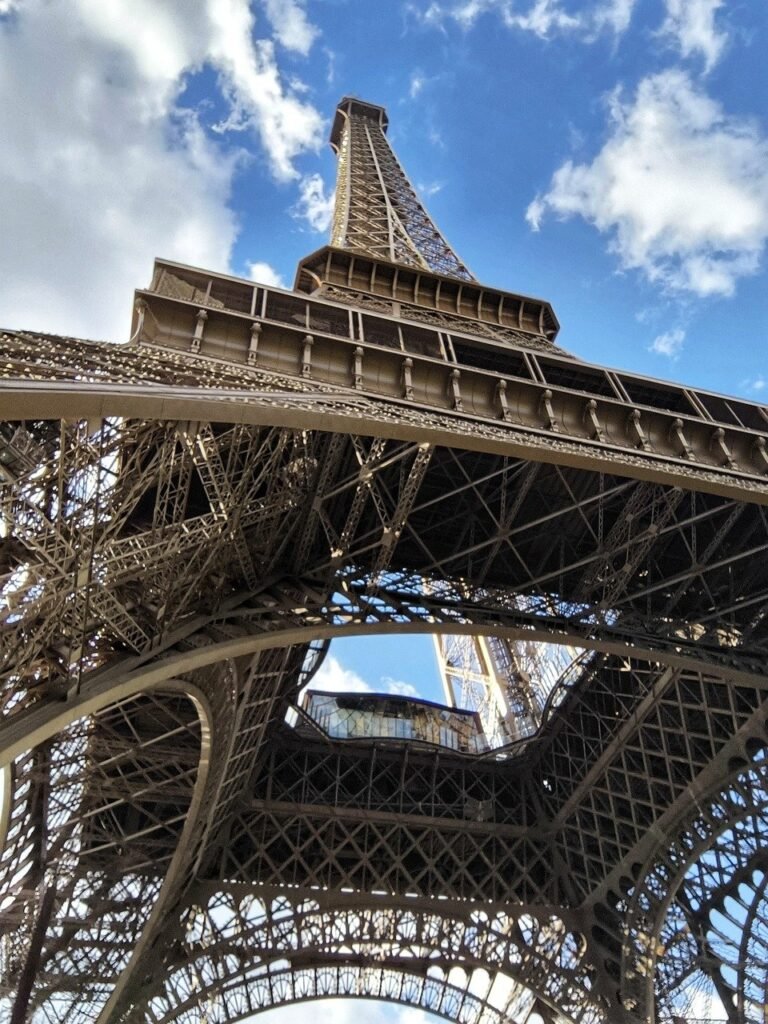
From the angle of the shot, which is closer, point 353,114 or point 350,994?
point 350,994

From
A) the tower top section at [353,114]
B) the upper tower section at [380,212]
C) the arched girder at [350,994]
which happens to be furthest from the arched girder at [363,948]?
the tower top section at [353,114]

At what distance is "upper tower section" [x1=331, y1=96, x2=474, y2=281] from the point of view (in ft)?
102

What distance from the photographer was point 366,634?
1448cm

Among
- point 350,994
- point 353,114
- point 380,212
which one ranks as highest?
point 353,114

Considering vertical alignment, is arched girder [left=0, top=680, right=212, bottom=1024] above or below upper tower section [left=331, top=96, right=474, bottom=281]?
below

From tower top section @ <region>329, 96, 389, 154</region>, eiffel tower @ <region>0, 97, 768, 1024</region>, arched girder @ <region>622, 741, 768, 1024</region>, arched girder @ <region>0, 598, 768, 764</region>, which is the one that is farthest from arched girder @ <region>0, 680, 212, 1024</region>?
tower top section @ <region>329, 96, 389, 154</region>

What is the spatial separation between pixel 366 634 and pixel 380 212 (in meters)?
29.2

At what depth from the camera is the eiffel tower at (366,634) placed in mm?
10445

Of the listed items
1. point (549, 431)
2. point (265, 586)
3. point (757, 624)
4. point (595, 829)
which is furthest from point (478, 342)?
point (595, 829)

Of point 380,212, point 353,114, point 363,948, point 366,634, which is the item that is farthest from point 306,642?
point 353,114

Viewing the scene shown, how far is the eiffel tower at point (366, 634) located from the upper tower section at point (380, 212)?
0.55 metres

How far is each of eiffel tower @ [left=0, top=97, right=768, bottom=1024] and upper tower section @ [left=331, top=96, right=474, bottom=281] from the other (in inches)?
21.7

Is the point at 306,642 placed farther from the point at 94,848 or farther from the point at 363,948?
the point at 363,948

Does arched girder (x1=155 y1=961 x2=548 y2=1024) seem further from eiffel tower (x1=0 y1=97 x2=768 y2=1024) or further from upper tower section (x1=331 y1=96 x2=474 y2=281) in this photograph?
upper tower section (x1=331 y1=96 x2=474 y2=281)
